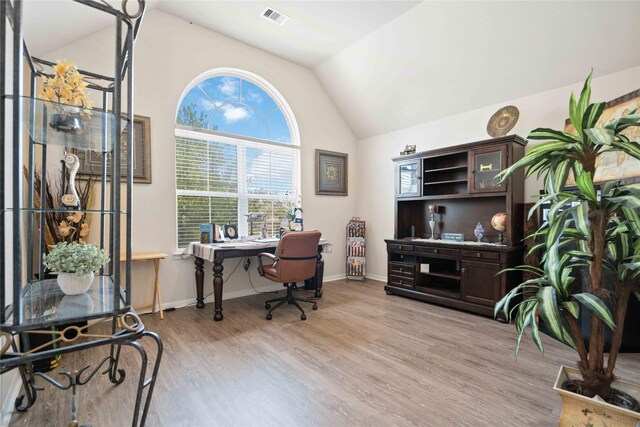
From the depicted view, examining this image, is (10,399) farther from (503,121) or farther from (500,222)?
(503,121)

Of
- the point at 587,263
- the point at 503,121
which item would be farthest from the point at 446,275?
the point at 587,263

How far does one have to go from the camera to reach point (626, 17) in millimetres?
2676

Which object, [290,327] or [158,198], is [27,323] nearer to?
[290,327]

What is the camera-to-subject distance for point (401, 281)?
4234mm

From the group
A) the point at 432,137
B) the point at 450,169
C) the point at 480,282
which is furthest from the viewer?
the point at 432,137

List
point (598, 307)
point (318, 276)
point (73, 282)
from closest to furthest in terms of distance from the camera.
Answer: point (598, 307) < point (73, 282) < point (318, 276)

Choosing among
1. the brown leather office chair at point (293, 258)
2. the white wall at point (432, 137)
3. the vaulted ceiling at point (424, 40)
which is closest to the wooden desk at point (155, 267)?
the brown leather office chair at point (293, 258)

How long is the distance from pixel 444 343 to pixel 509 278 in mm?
1260

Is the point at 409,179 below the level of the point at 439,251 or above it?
above

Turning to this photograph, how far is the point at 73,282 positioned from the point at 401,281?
372 cm

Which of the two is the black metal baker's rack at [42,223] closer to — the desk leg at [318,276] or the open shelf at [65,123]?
the open shelf at [65,123]

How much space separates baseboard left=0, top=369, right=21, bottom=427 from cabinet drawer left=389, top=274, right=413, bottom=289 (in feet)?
12.6

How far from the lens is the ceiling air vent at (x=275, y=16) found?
3.55 meters

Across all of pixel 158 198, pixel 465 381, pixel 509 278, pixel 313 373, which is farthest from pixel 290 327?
pixel 509 278
